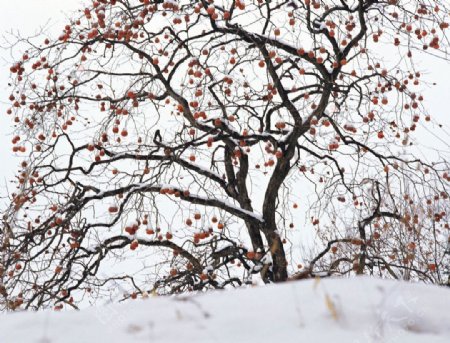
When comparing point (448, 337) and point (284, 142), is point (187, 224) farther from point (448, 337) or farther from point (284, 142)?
point (448, 337)

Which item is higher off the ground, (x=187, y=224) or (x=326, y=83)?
(x=326, y=83)

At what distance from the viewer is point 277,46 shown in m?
5.05

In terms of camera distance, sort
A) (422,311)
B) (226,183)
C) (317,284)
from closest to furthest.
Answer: (422,311), (317,284), (226,183)

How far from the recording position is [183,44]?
4.87 m

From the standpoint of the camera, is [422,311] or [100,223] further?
[100,223]

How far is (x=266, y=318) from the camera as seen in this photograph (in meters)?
1.34

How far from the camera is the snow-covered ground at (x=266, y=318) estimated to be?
1269 millimetres

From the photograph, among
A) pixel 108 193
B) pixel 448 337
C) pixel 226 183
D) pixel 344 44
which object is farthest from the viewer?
pixel 226 183

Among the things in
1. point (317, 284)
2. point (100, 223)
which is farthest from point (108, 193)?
point (317, 284)

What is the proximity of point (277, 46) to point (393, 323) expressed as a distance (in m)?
4.15

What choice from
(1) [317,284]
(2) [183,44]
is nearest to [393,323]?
(1) [317,284]

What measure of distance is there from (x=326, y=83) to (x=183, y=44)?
1.70 m

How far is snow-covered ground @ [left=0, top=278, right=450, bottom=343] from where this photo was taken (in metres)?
1.27

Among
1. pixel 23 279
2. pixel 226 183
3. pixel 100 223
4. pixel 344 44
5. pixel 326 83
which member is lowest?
pixel 23 279
